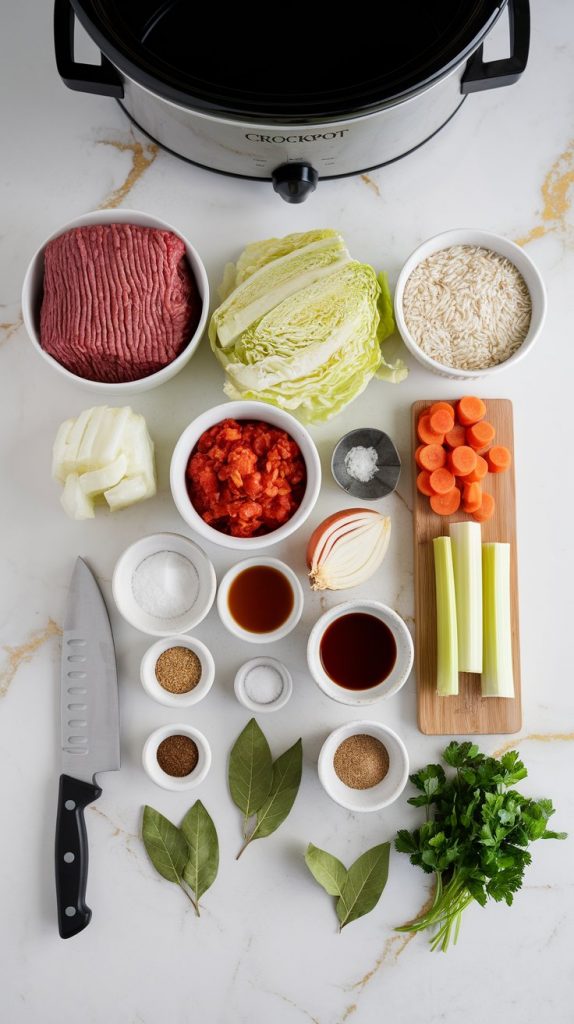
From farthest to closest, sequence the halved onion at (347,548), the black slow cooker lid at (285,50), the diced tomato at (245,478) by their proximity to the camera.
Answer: the halved onion at (347,548) < the diced tomato at (245,478) < the black slow cooker lid at (285,50)

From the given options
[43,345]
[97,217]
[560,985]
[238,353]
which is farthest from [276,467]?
[560,985]

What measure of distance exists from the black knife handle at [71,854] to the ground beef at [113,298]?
2.89 feet

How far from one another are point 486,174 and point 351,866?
1.54m

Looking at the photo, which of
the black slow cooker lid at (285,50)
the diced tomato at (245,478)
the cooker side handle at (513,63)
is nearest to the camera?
the black slow cooker lid at (285,50)

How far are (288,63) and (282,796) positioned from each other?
4.49 feet

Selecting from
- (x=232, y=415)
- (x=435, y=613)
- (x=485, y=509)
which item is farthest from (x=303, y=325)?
(x=435, y=613)

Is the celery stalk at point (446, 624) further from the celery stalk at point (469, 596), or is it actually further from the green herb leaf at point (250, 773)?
the green herb leaf at point (250, 773)

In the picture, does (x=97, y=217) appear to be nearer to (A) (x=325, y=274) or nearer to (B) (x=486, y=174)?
(A) (x=325, y=274)

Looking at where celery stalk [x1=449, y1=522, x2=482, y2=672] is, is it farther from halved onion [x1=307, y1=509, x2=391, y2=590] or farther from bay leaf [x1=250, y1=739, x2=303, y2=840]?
bay leaf [x1=250, y1=739, x2=303, y2=840]

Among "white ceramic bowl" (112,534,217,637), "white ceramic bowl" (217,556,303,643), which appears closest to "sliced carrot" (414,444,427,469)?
"white ceramic bowl" (217,556,303,643)

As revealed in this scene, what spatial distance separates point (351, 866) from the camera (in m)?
1.71

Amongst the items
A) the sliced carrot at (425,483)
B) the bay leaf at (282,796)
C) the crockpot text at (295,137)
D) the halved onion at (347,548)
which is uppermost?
the crockpot text at (295,137)

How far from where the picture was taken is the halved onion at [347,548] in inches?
64.6

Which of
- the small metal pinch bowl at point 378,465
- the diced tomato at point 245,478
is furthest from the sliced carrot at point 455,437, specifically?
the diced tomato at point 245,478
